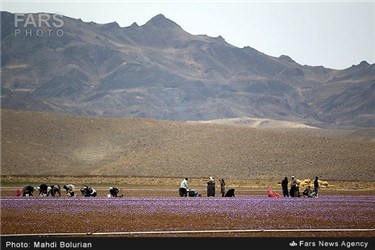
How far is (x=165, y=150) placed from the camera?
5605 inches

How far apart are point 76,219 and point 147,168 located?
311 feet

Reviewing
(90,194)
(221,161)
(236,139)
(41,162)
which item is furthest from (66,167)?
(90,194)

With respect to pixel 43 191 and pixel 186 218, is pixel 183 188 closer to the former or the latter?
pixel 43 191


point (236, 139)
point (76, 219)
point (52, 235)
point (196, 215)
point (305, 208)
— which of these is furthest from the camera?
point (236, 139)

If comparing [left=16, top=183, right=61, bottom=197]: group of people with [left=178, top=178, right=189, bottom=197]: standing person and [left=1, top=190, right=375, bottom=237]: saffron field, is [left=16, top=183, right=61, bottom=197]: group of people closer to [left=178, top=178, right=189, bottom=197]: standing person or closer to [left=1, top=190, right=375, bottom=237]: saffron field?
[left=1, top=190, right=375, bottom=237]: saffron field

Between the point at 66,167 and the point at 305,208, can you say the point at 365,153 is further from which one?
the point at 305,208

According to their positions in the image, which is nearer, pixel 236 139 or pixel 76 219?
pixel 76 219

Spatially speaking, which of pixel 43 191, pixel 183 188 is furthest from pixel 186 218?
pixel 43 191

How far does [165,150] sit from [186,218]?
109438 mm

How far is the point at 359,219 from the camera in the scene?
32.7m

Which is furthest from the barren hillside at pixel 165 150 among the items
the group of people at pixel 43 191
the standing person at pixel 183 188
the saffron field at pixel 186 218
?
the saffron field at pixel 186 218

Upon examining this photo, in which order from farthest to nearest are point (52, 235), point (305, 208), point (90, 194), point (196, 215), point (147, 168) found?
1. point (147, 168)
2. point (90, 194)
3. point (305, 208)
4. point (196, 215)
5. point (52, 235)

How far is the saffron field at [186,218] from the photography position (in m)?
27.0

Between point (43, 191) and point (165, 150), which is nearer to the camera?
point (43, 191)
